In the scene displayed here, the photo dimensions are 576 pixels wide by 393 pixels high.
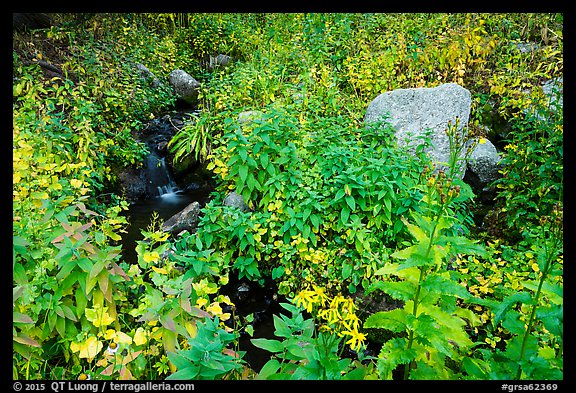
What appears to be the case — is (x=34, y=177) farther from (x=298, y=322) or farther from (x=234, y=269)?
(x=298, y=322)

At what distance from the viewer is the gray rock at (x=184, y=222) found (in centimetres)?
488

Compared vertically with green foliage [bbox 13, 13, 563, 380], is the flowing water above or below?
below

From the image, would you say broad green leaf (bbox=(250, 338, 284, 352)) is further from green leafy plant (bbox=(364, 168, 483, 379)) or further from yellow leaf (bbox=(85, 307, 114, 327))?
yellow leaf (bbox=(85, 307, 114, 327))

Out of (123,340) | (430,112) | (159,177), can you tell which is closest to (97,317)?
(123,340)

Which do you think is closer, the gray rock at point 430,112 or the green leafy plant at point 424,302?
the green leafy plant at point 424,302

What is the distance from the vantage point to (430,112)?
5.16m

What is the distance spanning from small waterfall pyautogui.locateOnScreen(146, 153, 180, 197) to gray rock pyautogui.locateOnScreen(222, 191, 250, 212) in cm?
196

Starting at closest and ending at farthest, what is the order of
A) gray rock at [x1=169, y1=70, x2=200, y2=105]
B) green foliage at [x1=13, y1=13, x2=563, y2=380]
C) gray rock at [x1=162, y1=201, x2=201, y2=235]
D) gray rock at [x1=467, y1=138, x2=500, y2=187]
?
green foliage at [x1=13, y1=13, x2=563, y2=380] < gray rock at [x1=162, y1=201, x2=201, y2=235] < gray rock at [x1=467, y1=138, x2=500, y2=187] < gray rock at [x1=169, y1=70, x2=200, y2=105]

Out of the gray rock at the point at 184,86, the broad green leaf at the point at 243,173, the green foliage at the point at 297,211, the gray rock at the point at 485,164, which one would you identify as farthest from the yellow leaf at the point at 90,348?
the gray rock at the point at 184,86

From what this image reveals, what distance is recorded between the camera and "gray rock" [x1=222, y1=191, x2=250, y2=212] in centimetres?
472

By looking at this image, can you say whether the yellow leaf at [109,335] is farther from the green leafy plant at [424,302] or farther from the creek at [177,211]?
the creek at [177,211]

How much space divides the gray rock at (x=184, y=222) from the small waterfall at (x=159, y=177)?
1360 millimetres

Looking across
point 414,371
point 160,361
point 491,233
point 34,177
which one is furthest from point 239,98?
point 414,371

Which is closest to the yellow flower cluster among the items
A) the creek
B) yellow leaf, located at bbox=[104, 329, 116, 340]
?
the creek
